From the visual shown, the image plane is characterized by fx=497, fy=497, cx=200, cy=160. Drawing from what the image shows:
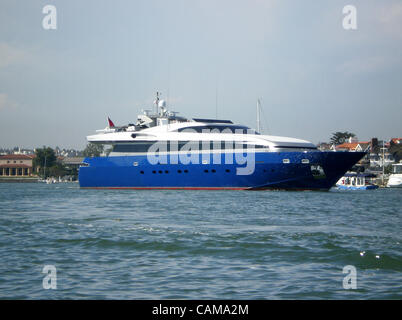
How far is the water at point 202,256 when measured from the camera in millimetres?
6797

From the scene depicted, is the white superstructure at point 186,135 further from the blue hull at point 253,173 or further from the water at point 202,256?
the water at point 202,256

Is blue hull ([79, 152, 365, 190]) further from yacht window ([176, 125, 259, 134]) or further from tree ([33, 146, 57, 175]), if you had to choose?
tree ([33, 146, 57, 175])

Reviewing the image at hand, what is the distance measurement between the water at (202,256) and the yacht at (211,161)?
15891 millimetres

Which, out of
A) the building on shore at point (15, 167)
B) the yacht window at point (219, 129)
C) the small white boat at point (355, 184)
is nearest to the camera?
the yacht window at point (219, 129)

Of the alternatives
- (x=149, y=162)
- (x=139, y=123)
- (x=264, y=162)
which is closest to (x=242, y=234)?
(x=264, y=162)

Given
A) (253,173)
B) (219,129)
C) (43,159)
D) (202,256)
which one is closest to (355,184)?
(219,129)

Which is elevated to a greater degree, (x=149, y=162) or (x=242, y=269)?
(x=149, y=162)

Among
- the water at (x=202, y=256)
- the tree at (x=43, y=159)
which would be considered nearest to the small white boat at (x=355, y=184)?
the water at (x=202, y=256)

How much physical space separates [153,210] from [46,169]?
89057 mm

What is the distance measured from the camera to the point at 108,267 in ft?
27.4

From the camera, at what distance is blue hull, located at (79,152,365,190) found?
3167 centimetres

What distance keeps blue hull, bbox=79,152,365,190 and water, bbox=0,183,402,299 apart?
1558 cm
